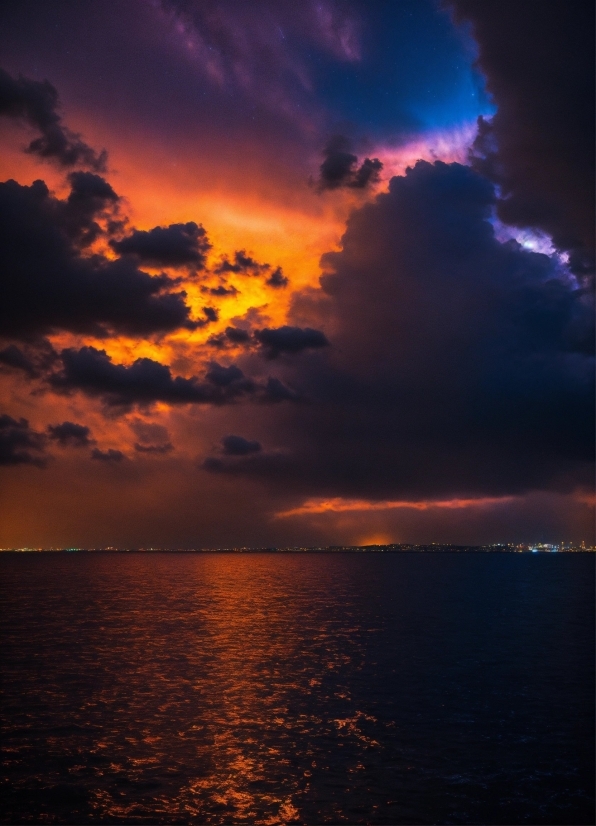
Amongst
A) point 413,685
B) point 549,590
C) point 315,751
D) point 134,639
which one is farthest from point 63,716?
point 549,590

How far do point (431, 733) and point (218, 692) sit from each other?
1202cm

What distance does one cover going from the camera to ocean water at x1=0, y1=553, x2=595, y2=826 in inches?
789

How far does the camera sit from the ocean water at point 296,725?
20047 millimetres

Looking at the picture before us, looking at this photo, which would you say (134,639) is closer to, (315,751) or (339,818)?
(315,751)

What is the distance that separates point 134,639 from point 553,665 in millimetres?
32023

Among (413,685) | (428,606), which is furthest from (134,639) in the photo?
(428,606)

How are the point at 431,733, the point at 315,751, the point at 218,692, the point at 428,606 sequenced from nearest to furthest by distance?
the point at 315,751, the point at 431,733, the point at 218,692, the point at 428,606

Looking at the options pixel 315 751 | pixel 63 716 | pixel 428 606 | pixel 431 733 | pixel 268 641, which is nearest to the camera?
pixel 315 751

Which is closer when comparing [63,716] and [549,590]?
[63,716]

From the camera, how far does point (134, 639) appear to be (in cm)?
5309

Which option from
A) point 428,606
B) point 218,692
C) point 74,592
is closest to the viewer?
point 218,692

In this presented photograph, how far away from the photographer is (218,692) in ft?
111

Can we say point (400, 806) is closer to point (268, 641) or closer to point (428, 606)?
point (268, 641)

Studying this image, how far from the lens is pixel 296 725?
92.4 feet
